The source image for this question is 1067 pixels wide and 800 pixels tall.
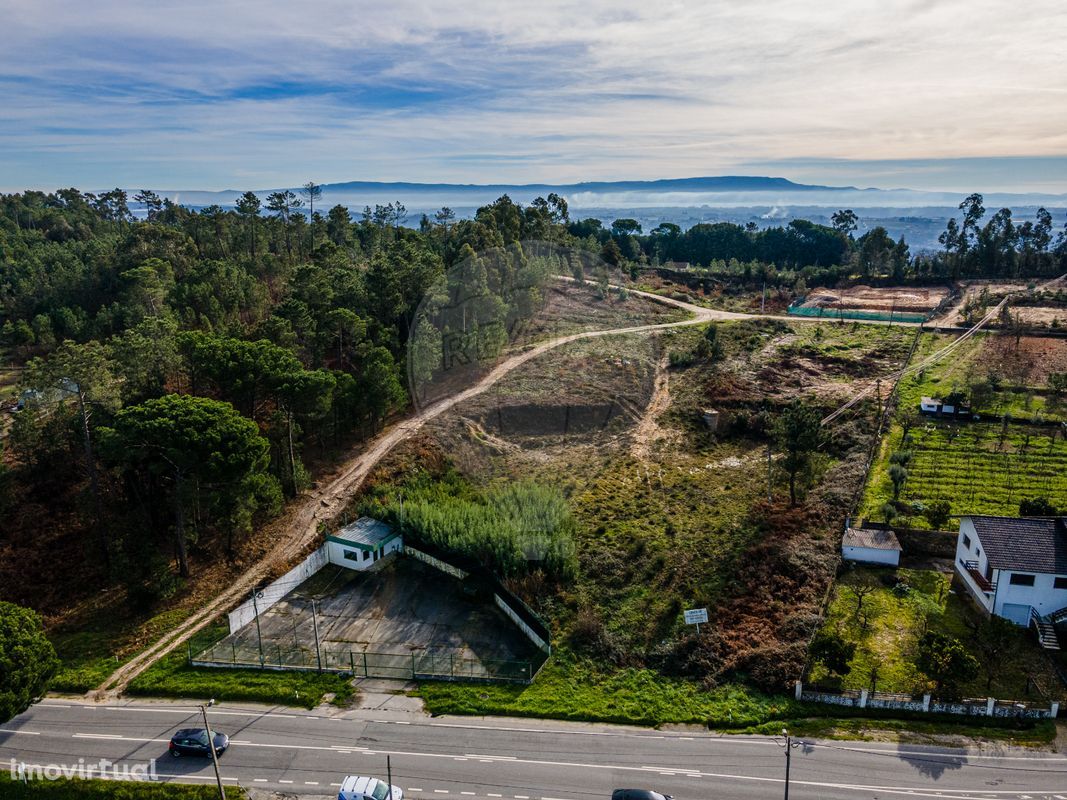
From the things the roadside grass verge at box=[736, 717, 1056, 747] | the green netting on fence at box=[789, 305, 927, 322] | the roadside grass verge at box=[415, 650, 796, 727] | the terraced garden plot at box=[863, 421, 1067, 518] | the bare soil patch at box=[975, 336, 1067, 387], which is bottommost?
the roadside grass verge at box=[415, 650, 796, 727]

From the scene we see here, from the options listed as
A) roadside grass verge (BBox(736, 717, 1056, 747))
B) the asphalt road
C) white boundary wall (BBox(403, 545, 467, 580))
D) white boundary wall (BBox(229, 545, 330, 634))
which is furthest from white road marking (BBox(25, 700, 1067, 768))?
white boundary wall (BBox(403, 545, 467, 580))

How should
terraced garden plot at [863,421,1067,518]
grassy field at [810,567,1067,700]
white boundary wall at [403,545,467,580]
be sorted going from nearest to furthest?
grassy field at [810,567,1067,700], white boundary wall at [403,545,467,580], terraced garden plot at [863,421,1067,518]

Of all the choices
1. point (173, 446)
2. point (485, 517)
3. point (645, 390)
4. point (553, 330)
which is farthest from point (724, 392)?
point (173, 446)

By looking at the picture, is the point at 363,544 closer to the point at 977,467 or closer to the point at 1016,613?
the point at 1016,613

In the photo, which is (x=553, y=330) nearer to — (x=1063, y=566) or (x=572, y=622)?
(x=572, y=622)

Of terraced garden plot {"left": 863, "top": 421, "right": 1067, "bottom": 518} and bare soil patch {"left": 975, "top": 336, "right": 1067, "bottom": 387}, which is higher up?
bare soil patch {"left": 975, "top": 336, "right": 1067, "bottom": 387}

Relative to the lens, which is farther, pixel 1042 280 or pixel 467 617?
pixel 1042 280

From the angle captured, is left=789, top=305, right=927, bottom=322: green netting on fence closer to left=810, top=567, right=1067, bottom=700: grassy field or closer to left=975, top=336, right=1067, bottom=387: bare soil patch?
left=975, top=336, right=1067, bottom=387: bare soil patch
